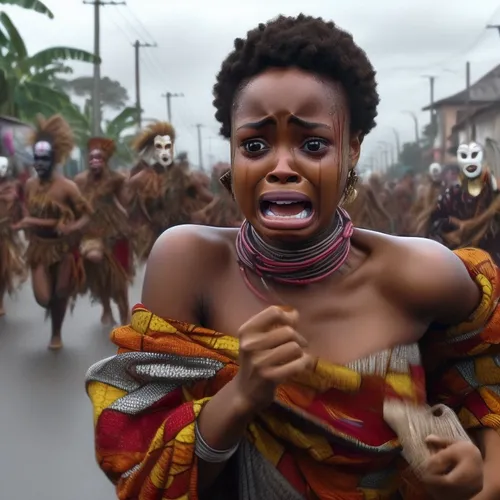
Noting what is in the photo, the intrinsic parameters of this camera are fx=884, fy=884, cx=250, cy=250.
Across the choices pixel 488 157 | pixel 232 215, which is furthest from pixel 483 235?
pixel 232 215

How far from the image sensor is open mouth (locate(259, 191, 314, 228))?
1.60m

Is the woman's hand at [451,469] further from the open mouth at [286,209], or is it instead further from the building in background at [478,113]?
the building in background at [478,113]

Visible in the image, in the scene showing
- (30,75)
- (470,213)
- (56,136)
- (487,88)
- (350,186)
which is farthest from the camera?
(30,75)

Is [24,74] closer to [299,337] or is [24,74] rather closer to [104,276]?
[104,276]

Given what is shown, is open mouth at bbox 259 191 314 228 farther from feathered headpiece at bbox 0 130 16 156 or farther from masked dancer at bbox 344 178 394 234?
feathered headpiece at bbox 0 130 16 156

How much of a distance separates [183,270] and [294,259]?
0.21 m

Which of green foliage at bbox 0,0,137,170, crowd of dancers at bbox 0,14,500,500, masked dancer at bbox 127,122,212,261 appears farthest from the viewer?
green foliage at bbox 0,0,137,170

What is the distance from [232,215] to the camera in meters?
9.41

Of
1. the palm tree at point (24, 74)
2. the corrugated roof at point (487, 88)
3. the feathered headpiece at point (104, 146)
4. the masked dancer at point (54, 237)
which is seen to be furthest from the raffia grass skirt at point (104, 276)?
the palm tree at point (24, 74)

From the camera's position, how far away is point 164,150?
10.3m

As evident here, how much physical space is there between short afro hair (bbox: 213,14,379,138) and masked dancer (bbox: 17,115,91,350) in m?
5.77

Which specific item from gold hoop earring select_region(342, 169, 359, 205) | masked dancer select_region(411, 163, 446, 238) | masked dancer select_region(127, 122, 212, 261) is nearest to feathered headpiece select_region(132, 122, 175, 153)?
masked dancer select_region(127, 122, 212, 261)

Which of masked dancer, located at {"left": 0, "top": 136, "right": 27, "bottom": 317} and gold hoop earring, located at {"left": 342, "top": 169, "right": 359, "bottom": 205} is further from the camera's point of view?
masked dancer, located at {"left": 0, "top": 136, "right": 27, "bottom": 317}

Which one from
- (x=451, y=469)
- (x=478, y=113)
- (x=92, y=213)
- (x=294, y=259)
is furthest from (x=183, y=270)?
(x=478, y=113)
